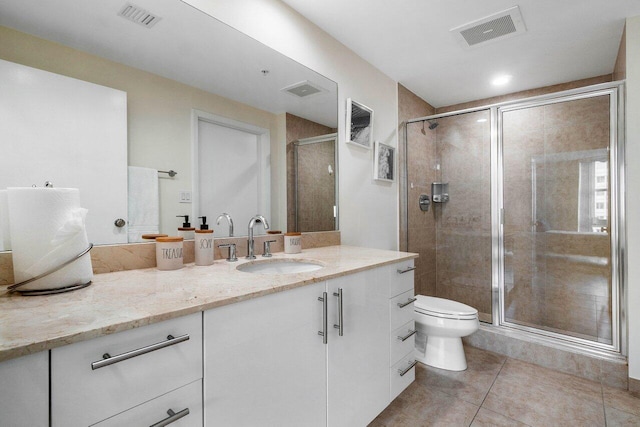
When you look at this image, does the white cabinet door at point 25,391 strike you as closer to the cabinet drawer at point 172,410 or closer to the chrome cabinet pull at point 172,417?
the cabinet drawer at point 172,410

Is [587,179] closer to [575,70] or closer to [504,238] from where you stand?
[504,238]

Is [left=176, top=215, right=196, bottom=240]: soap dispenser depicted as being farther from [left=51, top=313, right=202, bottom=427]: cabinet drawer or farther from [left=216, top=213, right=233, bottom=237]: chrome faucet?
[left=51, top=313, right=202, bottom=427]: cabinet drawer

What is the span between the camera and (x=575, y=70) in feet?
8.69

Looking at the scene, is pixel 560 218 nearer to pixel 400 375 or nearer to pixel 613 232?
pixel 613 232

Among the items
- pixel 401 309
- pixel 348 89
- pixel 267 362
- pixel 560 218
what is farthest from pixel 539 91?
pixel 267 362

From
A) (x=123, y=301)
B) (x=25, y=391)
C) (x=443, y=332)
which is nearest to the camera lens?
(x=25, y=391)

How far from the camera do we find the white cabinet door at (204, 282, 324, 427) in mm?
880

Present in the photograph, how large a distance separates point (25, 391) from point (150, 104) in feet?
3.48

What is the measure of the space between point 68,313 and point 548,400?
241cm

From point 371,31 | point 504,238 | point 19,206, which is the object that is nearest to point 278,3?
point 371,31

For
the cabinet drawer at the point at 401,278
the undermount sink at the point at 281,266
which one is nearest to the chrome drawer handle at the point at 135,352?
the undermount sink at the point at 281,266

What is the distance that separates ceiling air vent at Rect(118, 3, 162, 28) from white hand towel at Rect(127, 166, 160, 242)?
23.2 inches

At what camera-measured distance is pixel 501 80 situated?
287cm

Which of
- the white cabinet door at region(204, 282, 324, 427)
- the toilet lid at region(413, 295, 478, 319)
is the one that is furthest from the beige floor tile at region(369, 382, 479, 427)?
the white cabinet door at region(204, 282, 324, 427)
